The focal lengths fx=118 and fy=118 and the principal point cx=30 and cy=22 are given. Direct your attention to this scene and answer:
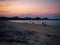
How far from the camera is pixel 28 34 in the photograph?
4.69 ft

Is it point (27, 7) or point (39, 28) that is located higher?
point (27, 7)

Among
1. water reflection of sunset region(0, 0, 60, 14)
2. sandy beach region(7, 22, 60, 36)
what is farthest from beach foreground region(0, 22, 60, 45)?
water reflection of sunset region(0, 0, 60, 14)

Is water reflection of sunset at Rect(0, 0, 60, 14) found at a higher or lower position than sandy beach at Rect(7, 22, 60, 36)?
higher

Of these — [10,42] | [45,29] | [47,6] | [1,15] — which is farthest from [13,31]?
[47,6]

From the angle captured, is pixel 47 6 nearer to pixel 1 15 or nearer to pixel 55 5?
pixel 55 5

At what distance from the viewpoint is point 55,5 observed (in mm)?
1505

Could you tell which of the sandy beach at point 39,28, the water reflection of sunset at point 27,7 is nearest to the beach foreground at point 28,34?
the sandy beach at point 39,28

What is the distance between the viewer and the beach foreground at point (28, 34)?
4.52ft

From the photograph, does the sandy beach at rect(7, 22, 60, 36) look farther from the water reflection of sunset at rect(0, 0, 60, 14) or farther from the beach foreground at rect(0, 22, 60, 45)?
the water reflection of sunset at rect(0, 0, 60, 14)

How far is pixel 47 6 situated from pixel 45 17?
146 mm

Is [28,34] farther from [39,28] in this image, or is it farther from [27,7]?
[27,7]

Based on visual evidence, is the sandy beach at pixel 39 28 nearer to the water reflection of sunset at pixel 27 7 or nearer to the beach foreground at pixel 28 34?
the beach foreground at pixel 28 34

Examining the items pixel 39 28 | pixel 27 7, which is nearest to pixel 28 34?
pixel 39 28

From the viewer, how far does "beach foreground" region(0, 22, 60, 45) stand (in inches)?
54.3
